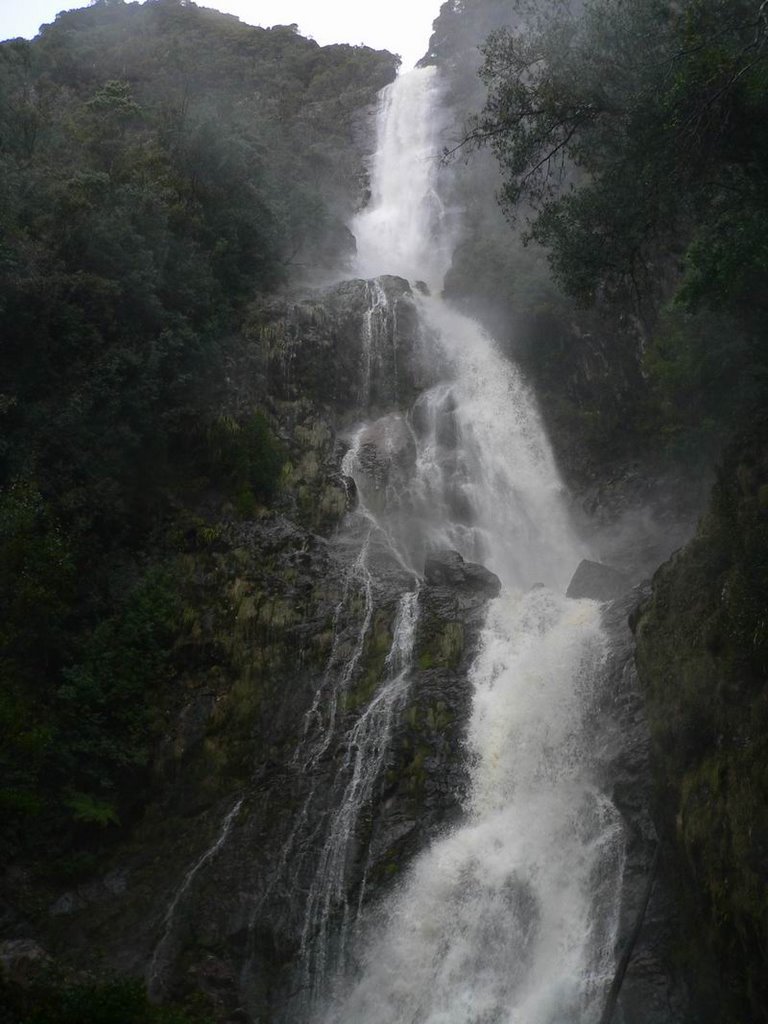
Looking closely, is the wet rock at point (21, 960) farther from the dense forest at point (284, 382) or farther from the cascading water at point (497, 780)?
the cascading water at point (497, 780)

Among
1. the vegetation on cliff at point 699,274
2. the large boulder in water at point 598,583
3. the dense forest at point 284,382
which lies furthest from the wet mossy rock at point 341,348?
the vegetation on cliff at point 699,274

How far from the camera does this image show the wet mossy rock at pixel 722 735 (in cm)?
973

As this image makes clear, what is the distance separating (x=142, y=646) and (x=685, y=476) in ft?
49.4

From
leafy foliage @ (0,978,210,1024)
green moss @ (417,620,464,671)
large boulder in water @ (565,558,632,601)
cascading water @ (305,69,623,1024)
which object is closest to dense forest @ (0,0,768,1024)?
leafy foliage @ (0,978,210,1024)

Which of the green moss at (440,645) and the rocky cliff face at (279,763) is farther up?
the green moss at (440,645)

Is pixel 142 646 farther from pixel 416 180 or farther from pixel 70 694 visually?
pixel 416 180

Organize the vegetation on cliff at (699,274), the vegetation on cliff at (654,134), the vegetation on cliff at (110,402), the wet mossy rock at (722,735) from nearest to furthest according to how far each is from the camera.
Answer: the wet mossy rock at (722,735)
the vegetation on cliff at (699,274)
the vegetation on cliff at (654,134)
the vegetation on cliff at (110,402)

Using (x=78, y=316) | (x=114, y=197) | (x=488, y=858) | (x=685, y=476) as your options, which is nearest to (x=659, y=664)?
(x=488, y=858)

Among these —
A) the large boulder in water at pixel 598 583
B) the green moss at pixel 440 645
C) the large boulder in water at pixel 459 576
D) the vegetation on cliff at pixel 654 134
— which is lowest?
the green moss at pixel 440 645

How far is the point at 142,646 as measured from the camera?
59.0 feet

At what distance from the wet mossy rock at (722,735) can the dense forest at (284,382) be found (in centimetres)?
5

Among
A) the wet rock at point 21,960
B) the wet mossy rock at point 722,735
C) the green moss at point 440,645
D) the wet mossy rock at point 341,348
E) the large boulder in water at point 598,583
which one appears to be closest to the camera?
the wet mossy rock at point 722,735

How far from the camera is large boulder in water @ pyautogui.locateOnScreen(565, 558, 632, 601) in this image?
19391mm

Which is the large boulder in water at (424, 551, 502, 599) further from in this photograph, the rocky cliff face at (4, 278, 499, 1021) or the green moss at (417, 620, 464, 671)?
the green moss at (417, 620, 464, 671)
